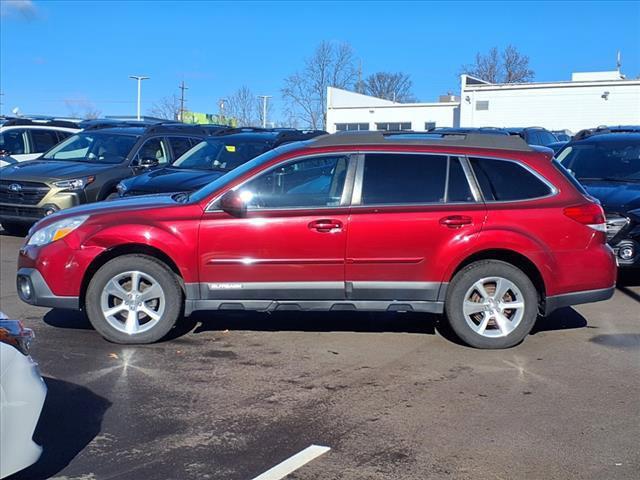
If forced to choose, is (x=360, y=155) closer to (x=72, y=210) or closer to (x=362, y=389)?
(x=362, y=389)

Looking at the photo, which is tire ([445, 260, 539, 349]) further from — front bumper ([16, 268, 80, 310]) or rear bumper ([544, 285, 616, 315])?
front bumper ([16, 268, 80, 310])

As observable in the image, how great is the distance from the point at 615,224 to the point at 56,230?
237 inches

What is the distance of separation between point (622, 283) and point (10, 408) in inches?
311

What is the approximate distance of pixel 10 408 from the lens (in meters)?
3.38

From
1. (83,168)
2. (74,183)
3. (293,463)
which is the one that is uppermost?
(83,168)

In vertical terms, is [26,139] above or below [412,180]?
above

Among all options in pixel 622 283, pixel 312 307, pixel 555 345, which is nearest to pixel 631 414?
pixel 555 345

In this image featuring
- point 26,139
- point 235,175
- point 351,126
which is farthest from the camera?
point 351,126

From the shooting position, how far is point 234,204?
627 centimetres

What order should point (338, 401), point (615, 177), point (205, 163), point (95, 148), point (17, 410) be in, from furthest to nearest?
point (95, 148), point (205, 163), point (615, 177), point (338, 401), point (17, 410)

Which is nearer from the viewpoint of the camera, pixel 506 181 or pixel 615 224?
pixel 506 181

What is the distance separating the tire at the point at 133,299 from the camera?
6.36m

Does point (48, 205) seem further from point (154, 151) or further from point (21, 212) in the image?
point (154, 151)

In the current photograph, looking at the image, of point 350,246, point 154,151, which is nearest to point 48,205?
point 154,151
